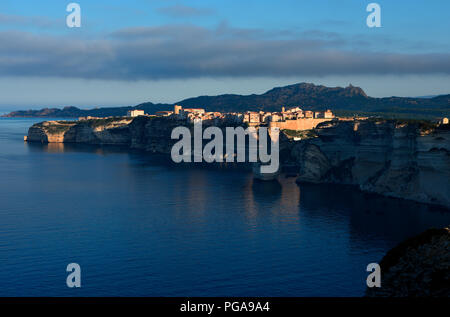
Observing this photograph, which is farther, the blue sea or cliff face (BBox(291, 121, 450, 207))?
cliff face (BBox(291, 121, 450, 207))

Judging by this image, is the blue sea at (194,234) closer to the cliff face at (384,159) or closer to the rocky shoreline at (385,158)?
the rocky shoreline at (385,158)

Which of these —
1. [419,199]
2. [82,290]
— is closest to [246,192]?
[419,199]

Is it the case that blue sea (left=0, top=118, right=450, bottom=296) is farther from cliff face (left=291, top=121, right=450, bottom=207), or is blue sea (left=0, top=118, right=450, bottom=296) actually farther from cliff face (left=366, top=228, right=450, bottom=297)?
cliff face (left=366, top=228, right=450, bottom=297)

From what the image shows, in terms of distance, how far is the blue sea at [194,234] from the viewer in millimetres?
44312

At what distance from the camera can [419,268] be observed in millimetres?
26453

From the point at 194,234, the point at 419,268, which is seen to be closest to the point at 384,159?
the point at 194,234

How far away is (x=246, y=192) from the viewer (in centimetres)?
9725

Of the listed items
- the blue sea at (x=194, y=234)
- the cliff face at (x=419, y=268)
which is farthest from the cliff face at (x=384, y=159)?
the cliff face at (x=419, y=268)

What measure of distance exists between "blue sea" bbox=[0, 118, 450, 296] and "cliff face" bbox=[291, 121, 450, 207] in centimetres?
373

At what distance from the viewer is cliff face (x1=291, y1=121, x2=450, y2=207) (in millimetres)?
78250

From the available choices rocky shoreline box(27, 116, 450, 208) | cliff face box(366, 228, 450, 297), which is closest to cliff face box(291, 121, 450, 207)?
rocky shoreline box(27, 116, 450, 208)

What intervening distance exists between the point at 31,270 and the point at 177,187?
Answer: 57398 millimetres
